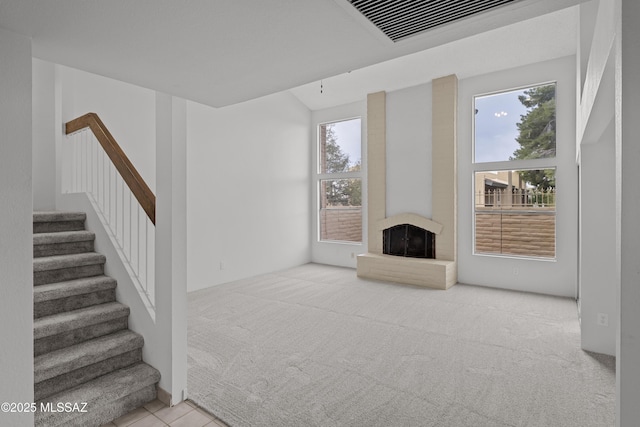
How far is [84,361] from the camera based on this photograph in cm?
214

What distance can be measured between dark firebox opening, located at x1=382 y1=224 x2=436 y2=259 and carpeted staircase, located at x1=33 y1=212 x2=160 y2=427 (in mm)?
4440

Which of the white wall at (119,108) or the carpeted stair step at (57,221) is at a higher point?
the white wall at (119,108)

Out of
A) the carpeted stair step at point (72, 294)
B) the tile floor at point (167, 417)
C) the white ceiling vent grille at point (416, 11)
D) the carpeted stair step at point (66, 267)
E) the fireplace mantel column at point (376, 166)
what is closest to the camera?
the white ceiling vent grille at point (416, 11)

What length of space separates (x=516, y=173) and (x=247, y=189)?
14.0ft

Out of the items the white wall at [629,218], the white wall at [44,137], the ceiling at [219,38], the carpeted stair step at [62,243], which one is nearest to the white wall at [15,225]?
the ceiling at [219,38]

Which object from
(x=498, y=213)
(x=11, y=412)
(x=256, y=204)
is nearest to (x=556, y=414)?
(x=11, y=412)

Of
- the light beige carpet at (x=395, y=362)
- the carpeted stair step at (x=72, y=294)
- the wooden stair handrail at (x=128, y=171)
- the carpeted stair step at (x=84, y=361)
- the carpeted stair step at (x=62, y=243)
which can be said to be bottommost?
the light beige carpet at (x=395, y=362)

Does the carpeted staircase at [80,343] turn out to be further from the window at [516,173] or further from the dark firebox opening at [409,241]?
the window at [516,173]

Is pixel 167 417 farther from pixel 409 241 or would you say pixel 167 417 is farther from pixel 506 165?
pixel 506 165

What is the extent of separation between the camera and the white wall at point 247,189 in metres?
5.02

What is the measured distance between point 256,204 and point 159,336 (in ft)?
12.5

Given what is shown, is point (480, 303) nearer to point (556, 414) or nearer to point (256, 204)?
point (556, 414)

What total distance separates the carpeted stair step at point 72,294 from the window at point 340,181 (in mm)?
4748

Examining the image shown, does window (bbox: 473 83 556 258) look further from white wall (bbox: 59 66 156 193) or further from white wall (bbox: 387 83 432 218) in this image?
A: white wall (bbox: 59 66 156 193)
